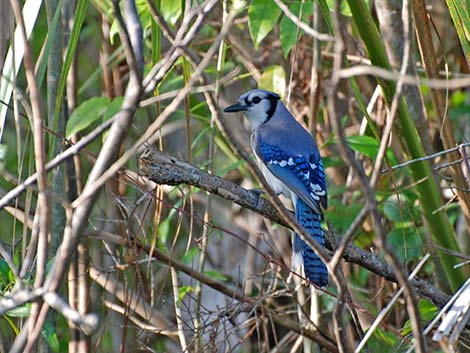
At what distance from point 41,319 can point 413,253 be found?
1.96 metres

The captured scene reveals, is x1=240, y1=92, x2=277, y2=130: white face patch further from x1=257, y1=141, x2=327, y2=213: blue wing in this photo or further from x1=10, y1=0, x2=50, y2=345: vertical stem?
x1=10, y1=0, x2=50, y2=345: vertical stem

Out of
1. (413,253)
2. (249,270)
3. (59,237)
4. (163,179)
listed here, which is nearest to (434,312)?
(413,253)

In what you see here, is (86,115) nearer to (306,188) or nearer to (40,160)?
(306,188)

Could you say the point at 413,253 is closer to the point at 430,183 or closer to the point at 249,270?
the point at 430,183

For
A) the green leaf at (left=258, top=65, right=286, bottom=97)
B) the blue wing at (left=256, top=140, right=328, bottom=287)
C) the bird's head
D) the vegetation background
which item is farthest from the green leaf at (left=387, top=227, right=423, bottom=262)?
the bird's head

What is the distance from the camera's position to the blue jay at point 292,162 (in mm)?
2629

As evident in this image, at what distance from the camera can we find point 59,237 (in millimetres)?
2568

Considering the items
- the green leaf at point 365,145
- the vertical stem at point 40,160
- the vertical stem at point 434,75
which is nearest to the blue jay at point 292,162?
the green leaf at point 365,145

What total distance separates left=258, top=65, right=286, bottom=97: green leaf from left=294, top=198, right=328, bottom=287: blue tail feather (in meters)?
0.42

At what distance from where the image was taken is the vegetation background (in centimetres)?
125

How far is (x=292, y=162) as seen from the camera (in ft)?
10.2

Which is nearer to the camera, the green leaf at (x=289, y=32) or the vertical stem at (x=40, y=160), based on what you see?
the vertical stem at (x=40, y=160)

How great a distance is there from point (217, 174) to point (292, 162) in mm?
420

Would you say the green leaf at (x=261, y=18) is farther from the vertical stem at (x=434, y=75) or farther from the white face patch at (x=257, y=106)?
the white face patch at (x=257, y=106)
